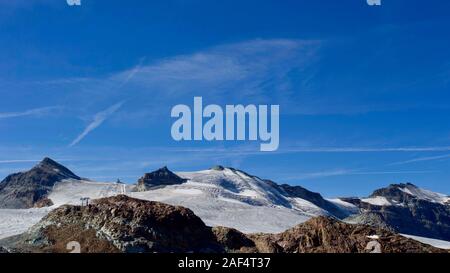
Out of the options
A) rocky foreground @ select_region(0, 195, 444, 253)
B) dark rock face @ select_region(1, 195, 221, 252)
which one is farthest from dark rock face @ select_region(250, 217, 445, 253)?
dark rock face @ select_region(1, 195, 221, 252)

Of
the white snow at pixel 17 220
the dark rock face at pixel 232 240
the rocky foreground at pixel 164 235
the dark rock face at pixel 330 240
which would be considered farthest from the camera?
the white snow at pixel 17 220

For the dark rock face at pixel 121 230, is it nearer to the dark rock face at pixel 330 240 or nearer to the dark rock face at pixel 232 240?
the dark rock face at pixel 232 240

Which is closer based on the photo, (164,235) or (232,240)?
(164,235)

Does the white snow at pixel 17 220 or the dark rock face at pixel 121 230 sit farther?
the white snow at pixel 17 220

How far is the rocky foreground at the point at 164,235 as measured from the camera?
202 feet

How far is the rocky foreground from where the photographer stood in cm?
6169

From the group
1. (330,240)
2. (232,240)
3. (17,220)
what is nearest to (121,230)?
(232,240)

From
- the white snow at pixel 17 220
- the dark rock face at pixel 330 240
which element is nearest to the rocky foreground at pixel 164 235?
the dark rock face at pixel 330 240

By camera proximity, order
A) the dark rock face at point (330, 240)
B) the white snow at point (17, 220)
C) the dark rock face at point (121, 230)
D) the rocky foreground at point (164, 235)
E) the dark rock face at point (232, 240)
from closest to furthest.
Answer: the dark rock face at point (121, 230) < the rocky foreground at point (164, 235) < the dark rock face at point (330, 240) < the dark rock face at point (232, 240) < the white snow at point (17, 220)

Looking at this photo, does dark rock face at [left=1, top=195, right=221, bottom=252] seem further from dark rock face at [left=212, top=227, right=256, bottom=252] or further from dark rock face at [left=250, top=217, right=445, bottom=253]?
dark rock face at [left=250, top=217, right=445, bottom=253]

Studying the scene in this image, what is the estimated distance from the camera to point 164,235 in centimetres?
6531

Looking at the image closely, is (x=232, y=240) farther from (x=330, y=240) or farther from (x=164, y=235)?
(x=330, y=240)
